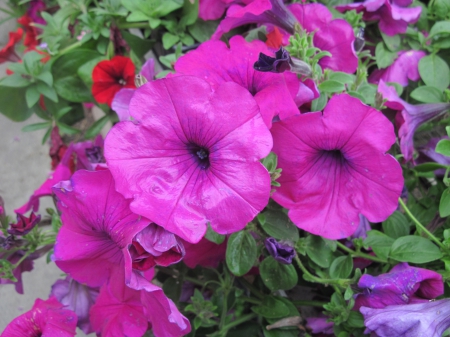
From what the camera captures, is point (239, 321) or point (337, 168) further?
point (239, 321)

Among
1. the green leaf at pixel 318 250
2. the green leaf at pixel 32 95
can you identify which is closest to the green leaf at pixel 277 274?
the green leaf at pixel 318 250

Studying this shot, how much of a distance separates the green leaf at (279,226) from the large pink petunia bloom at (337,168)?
6 cm

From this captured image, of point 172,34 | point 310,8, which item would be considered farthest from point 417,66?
point 172,34

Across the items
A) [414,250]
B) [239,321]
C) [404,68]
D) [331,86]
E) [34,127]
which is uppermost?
[331,86]

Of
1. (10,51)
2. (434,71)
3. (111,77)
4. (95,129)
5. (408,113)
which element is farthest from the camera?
(10,51)

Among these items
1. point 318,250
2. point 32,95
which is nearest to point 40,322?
point 318,250

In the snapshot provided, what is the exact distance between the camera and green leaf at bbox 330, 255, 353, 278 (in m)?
0.74

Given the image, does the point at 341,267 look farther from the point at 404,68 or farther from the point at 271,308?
the point at 404,68

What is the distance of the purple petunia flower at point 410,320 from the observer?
0.59 metres

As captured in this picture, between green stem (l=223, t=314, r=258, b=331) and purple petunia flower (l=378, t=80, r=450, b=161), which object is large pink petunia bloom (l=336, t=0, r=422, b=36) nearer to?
purple petunia flower (l=378, t=80, r=450, b=161)

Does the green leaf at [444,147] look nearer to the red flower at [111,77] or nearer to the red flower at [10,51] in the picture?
the red flower at [111,77]

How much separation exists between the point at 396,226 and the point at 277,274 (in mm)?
235

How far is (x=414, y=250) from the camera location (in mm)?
701

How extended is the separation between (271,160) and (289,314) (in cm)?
36
